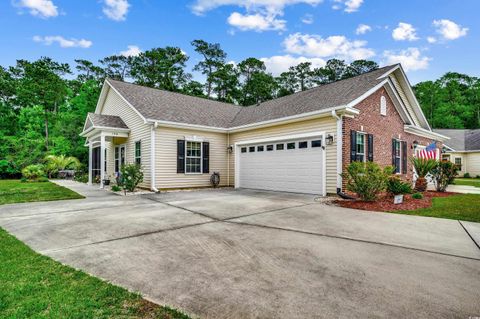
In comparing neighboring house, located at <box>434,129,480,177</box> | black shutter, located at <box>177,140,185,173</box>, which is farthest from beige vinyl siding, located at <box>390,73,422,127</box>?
neighboring house, located at <box>434,129,480,177</box>

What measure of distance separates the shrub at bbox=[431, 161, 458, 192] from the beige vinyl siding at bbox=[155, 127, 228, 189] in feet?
33.7

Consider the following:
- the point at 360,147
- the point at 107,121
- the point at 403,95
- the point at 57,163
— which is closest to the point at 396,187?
the point at 360,147

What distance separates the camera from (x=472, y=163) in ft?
82.5

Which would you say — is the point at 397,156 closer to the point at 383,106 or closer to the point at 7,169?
the point at 383,106

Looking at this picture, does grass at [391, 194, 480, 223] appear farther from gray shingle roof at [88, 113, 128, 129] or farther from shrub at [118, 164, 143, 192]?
gray shingle roof at [88, 113, 128, 129]

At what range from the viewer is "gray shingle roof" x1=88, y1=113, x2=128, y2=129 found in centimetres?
1266

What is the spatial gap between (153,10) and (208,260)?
625 inches

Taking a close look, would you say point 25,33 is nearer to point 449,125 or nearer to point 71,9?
point 71,9

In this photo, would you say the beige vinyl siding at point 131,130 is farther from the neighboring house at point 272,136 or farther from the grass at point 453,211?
the grass at point 453,211

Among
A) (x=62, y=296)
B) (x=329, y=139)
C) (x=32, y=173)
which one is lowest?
(x=62, y=296)

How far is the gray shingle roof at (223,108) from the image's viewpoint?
1091 cm

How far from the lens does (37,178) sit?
17469mm

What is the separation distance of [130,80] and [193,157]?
87.9 ft

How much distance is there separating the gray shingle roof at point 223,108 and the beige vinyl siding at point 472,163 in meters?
20.8
